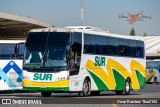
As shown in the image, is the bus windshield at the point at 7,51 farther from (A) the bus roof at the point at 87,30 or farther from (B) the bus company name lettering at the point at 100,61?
(B) the bus company name lettering at the point at 100,61

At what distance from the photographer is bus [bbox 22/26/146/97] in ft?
81.7

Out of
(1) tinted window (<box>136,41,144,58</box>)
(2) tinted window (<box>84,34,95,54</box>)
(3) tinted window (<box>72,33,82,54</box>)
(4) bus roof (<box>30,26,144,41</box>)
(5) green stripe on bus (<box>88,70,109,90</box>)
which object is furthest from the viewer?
(1) tinted window (<box>136,41,144,58</box>)

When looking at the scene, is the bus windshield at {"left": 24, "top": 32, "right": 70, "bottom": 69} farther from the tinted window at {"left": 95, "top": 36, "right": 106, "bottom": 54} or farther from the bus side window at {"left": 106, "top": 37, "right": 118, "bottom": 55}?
the bus side window at {"left": 106, "top": 37, "right": 118, "bottom": 55}

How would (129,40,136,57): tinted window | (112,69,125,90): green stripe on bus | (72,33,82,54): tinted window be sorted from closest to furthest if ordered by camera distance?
(72,33,82,54): tinted window → (112,69,125,90): green stripe on bus → (129,40,136,57): tinted window

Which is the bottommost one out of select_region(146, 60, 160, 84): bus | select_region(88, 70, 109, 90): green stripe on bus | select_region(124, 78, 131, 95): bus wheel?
select_region(146, 60, 160, 84): bus

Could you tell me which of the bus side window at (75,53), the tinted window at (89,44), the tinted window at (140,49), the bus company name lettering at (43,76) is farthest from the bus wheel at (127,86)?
the bus company name lettering at (43,76)

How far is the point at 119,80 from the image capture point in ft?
100

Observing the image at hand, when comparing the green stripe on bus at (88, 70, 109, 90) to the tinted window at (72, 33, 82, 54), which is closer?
the tinted window at (72, 33, 82, 54)

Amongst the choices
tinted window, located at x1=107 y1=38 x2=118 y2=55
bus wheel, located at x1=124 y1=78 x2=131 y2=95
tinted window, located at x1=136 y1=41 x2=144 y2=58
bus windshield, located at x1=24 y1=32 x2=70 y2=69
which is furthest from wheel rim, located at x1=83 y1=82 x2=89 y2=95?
tinted window, located at x1=136 y1=41 x2=144 y2=58

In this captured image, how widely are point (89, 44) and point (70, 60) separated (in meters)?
2.16

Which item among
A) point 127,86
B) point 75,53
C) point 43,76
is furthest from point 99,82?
point 43,76

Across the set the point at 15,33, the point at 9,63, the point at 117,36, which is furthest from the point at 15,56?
the point at 15,33

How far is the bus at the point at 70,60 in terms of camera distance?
24891mm

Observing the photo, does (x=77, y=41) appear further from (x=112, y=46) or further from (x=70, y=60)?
(x=112, y=46)
